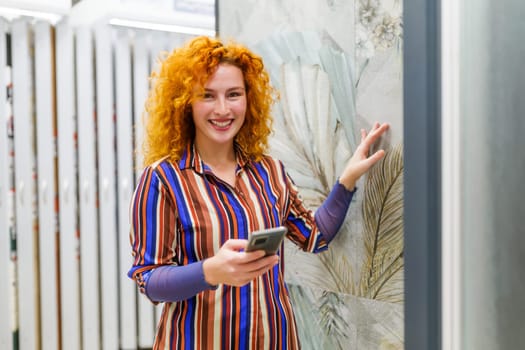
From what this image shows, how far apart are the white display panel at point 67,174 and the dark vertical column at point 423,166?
2.34 meters

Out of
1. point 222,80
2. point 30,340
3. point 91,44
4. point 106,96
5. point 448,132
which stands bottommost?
point 30,340

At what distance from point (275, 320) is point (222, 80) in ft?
2.18

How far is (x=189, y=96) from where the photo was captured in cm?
152

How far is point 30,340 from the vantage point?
328 cm

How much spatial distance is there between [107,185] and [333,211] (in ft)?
6.55

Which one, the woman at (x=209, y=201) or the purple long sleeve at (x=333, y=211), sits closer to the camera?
the woman at (x=209, y=201)

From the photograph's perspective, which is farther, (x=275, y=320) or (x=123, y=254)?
(x=123, y=254)

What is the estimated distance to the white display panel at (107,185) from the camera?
10.8 feet

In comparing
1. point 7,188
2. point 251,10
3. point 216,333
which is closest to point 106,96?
point 7,188

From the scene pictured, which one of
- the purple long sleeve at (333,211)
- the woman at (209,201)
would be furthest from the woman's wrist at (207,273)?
the purple long sleeve at (333,211)

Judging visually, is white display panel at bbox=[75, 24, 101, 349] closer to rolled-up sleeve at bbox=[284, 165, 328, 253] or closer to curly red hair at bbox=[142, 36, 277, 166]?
curly red hair at bbox=[142, 36, 277, 166]

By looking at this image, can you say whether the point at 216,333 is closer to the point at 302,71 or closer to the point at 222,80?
the point at 222,80

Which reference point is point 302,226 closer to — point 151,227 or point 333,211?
point 333,211

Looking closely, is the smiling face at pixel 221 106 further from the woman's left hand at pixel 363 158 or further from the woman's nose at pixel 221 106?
the woman's left hand at pixel 363 158
